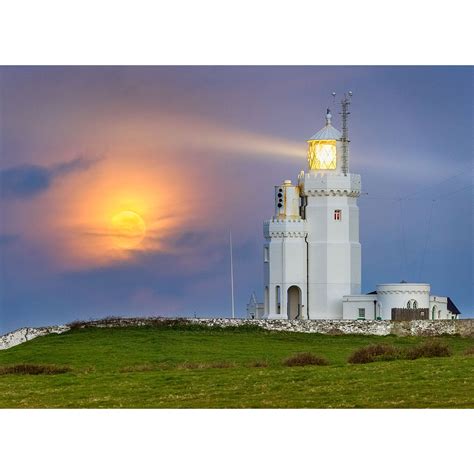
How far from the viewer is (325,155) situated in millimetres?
71500

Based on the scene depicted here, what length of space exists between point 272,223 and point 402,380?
103 ft

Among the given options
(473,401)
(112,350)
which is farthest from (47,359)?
(473,401)

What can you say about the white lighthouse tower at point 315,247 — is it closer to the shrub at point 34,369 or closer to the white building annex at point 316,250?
the white building annex at point 316,250

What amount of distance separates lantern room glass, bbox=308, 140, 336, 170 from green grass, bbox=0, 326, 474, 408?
16.5m

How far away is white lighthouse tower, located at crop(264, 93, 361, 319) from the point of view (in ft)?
229

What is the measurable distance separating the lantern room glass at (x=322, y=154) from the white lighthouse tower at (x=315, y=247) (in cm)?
63

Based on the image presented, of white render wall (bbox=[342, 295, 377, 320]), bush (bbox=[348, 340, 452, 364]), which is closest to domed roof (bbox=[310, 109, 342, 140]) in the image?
white render wall (bbox=[342, 295, 377, 320])

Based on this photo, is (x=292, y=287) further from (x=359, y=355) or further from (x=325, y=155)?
(x=359, y=355)

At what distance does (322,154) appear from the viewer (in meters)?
71.5

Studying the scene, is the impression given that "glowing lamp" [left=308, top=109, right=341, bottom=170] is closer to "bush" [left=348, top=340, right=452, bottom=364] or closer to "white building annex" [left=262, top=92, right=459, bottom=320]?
"white building annex" [left=262, top=92, right=459, bottom=320]

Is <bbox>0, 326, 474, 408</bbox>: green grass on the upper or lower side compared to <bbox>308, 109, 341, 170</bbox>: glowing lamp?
lower

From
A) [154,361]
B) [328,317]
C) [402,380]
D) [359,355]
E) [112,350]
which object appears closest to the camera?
[402,380]

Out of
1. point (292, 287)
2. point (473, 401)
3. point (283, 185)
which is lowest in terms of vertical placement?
point (473, 401)

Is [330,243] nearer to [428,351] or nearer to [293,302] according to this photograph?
[293,302]
